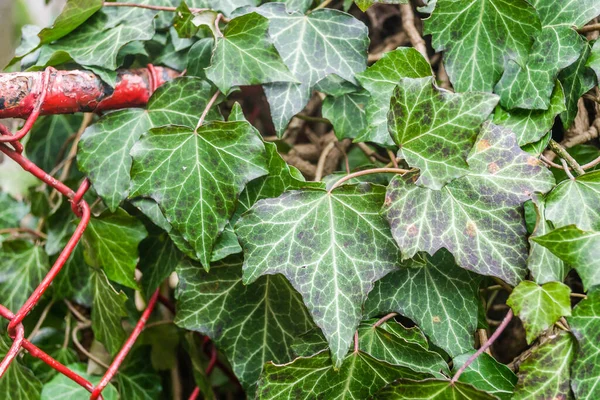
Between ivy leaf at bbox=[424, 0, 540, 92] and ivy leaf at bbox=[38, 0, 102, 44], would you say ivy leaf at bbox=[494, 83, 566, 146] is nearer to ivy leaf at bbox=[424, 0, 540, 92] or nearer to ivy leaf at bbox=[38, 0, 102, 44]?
ivy leaf at bbox=[424, 0, 540, 92]

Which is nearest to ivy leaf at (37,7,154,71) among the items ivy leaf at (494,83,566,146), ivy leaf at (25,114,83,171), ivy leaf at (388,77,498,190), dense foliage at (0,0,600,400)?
dense foliage at (0,0,600,400)

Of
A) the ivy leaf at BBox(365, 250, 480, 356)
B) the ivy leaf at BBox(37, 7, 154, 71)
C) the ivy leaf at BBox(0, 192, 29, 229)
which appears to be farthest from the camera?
the ivy leaf at BBox(0, 192, 29, 229)

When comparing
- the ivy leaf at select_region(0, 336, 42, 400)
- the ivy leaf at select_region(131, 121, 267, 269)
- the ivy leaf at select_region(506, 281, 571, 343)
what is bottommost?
the ivy leaf at select_region(0, 336, 42, 400)

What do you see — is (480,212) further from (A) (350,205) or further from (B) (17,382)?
(B) (17,382)

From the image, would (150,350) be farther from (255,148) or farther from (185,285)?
(255,148)

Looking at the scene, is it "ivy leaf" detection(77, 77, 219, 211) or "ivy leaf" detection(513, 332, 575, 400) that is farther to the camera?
"ivy leaf" detection(77, 77, 219, 211)

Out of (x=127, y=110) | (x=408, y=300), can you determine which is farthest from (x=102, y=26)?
(x=408, y=300)

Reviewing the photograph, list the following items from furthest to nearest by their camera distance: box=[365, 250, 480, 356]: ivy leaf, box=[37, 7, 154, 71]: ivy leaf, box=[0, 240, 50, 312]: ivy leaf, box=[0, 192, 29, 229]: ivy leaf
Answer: box=[0, 192, 29, 229]: ivy leaf
box=[0, 240, 50, 312]: ivy leaf
box=[37, 7, 154, 71]: ivy leaf
box=[365, 250, 480, 356]: ivy leaf

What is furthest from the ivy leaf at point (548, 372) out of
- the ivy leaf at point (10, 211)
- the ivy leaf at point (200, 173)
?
the ivy leaf at point (10, 211)
